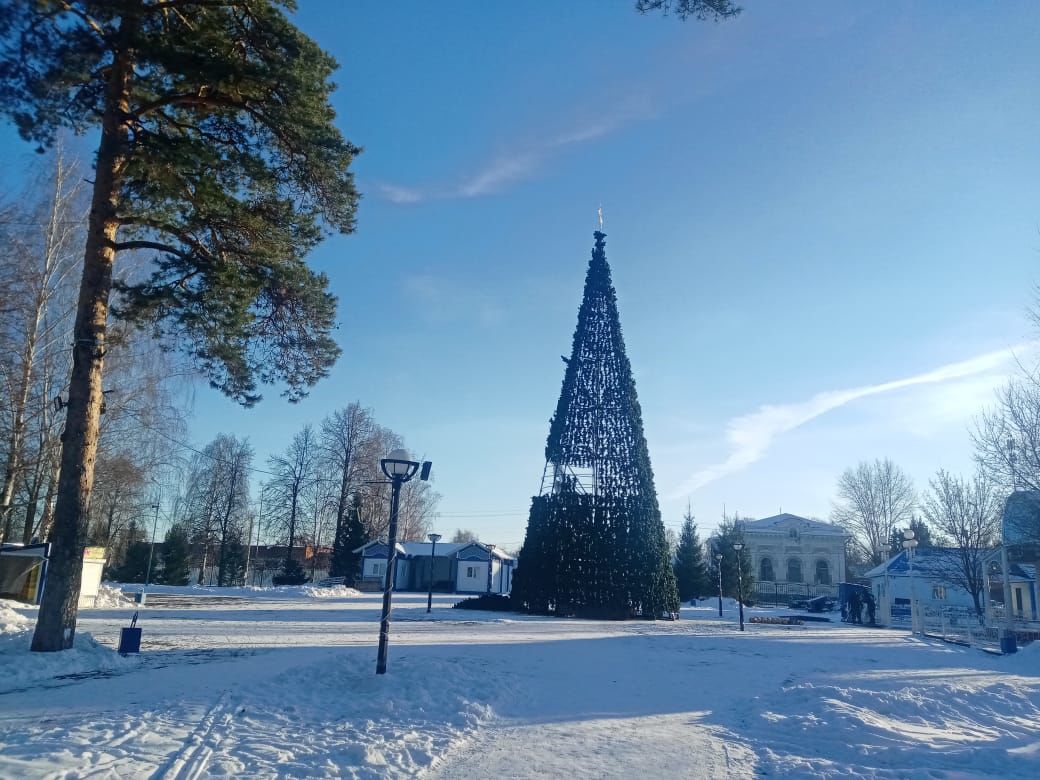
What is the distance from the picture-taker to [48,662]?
952cm

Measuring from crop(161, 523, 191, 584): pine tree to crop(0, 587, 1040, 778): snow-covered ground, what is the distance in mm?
37984

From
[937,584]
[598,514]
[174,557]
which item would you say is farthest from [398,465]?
[937,584]

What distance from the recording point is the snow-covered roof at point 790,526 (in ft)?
232

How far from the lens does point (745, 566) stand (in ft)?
187

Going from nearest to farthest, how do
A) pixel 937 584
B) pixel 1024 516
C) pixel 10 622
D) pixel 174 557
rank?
pixel 10 622 → pixel 1024 516 → pixel 937 584 → pixel 174 557

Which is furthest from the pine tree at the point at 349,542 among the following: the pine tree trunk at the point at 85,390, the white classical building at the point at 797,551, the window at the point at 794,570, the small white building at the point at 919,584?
the window at the point at 794,570

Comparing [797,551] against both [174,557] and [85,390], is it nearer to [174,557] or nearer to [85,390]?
[174,557]

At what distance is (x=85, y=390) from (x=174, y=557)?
43.5 metres

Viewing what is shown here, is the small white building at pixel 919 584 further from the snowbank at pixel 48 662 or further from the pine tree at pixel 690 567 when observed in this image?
the snowbank at pixel 48 662

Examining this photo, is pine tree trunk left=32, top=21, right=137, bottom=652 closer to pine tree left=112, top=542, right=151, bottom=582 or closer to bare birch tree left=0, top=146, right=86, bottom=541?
bare birch tree left=0, top=146, right=86, bottom=541

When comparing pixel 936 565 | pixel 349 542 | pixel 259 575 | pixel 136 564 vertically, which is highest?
pixel 349 542

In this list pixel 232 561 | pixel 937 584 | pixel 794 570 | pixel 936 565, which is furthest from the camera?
pixel 794 570

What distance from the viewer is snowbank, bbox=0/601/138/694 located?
8.77m

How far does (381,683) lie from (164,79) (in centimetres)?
1027
